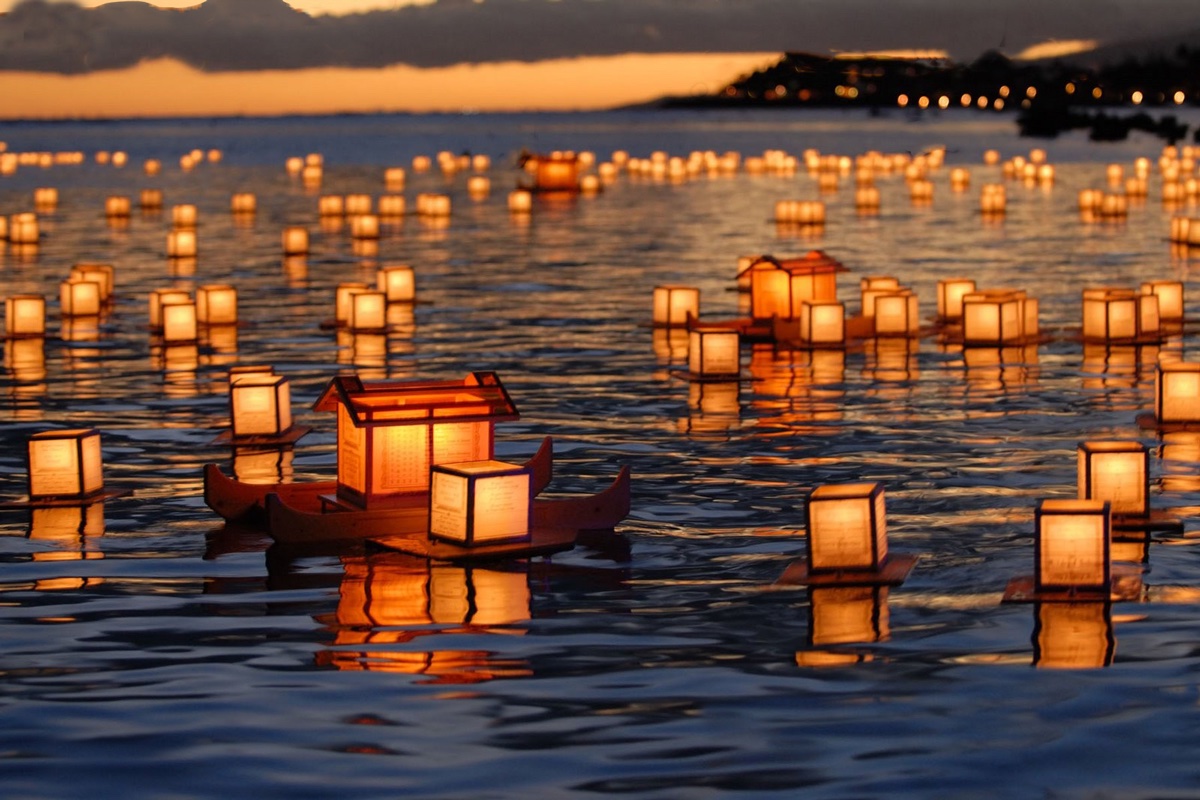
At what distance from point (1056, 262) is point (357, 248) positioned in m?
16.4

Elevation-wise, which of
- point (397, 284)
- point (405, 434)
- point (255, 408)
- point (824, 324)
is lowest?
point (255, 408)

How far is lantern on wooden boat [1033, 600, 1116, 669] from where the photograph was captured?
10727 millimetres

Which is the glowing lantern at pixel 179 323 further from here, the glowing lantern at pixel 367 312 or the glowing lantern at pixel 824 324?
the glowing lantern at pixel 824 324

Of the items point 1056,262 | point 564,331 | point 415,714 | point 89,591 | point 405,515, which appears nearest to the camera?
point 415,714

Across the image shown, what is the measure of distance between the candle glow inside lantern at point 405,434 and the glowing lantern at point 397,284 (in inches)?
755

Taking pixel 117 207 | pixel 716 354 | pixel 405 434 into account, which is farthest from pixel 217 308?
pixel 117 207

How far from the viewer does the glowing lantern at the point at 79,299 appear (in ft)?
104

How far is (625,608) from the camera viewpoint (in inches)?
481

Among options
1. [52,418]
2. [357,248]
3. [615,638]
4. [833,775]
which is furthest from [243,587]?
[357,248]

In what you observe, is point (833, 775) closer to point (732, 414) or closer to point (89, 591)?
point (89, 591)

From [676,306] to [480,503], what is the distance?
16256 mm

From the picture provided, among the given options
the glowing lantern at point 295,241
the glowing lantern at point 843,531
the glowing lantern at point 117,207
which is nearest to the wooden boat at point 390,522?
the glowing lantern at point 843,531

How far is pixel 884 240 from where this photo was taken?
47.0 metres

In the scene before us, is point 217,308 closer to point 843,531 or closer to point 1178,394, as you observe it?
point 1178,394
